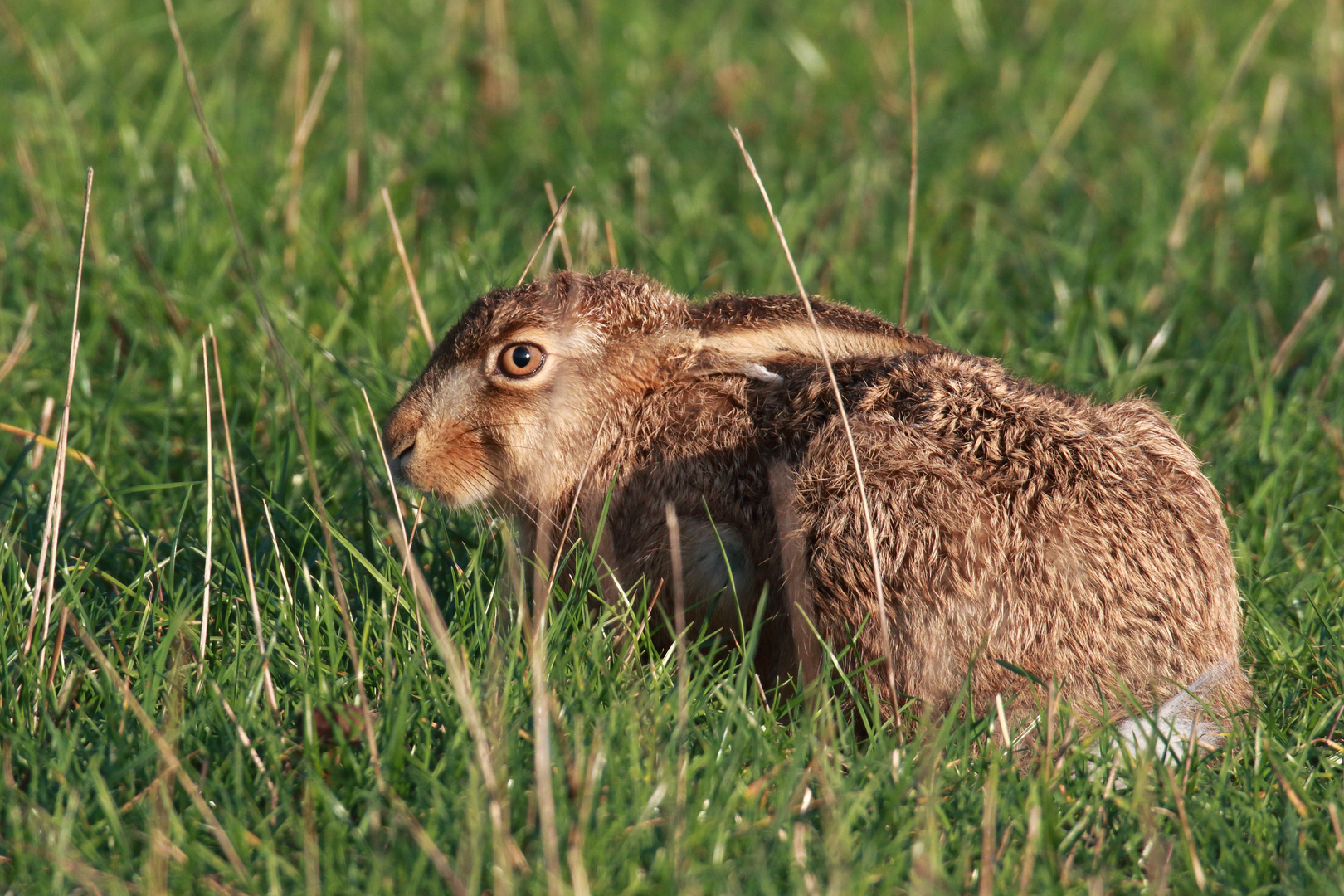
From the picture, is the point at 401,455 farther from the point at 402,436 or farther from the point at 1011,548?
the point at 1011,548

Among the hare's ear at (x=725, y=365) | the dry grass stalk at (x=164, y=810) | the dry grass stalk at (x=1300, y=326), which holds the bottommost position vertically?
the dry grass stalk at (x=164, y=810)

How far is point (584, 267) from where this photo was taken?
4.75 m

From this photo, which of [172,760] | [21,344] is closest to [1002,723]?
[172,760]

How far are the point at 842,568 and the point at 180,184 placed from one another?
11.8ft

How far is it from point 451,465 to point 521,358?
1.10ft

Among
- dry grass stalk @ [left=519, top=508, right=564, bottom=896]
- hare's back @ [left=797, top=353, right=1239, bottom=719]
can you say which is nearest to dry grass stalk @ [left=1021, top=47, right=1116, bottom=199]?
hare's back @ [left=797, top=353, right=1239, bottom=719]

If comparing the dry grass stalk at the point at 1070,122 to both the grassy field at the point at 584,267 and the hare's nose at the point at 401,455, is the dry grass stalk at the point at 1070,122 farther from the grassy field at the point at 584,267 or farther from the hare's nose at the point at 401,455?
the hare's nose at the point at 401,455

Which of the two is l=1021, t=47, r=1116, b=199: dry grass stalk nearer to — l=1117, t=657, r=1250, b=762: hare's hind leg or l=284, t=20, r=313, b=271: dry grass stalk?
l=284, t=20, r=313, b=271: dry grass stalk

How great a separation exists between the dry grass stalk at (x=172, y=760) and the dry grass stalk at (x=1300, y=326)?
3.71 metres

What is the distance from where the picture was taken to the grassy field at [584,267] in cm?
260

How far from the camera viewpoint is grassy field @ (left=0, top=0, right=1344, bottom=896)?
102 inches

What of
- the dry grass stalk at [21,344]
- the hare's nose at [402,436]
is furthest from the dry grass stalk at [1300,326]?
the dry grass stalk at [21,344]

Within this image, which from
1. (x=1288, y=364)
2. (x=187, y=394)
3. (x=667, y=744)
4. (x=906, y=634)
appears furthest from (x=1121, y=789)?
(x=187, y=394)

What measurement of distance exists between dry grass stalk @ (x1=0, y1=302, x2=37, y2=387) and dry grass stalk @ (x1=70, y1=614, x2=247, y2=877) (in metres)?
1.95
